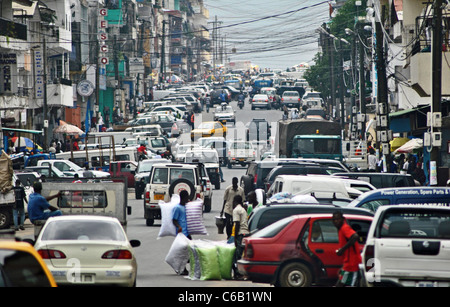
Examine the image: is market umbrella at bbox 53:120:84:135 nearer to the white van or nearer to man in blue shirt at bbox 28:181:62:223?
the white van

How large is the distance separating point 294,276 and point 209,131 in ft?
161

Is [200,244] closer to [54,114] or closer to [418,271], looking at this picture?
[418,271]

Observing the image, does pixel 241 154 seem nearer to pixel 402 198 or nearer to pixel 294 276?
pixel 402 198

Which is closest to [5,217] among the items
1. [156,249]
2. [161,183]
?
[161,183]

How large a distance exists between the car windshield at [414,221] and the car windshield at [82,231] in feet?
13.6

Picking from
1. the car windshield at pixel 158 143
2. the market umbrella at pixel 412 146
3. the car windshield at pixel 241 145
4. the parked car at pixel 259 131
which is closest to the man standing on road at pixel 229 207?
the market umbrella at pixel 412 146

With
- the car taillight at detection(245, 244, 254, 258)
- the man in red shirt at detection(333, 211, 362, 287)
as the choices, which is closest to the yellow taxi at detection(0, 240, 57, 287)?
the man in red shirt at detection(333, 211, 362, 287)

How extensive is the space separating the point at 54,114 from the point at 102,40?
42.6 feet

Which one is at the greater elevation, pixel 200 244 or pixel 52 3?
pixel 52 3

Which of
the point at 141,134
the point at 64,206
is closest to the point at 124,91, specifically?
the point at 141,134

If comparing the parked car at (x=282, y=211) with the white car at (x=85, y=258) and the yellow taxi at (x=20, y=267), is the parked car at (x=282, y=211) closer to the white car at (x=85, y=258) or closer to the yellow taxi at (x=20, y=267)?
the white car at (x=85, y=258)

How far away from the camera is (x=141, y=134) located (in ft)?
203

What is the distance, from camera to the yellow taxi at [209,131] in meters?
63.9

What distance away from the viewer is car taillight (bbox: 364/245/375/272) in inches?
Result: 537
